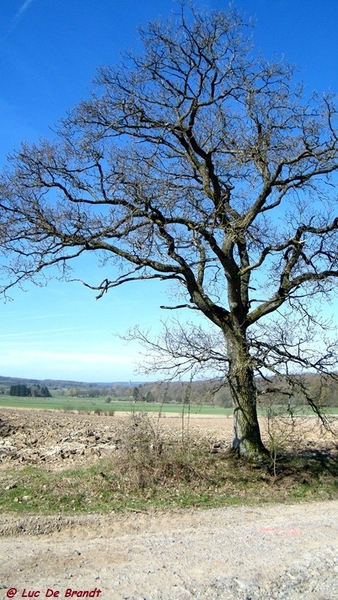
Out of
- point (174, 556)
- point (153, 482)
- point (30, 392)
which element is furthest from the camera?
point (30, 392)

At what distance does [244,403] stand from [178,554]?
18.7ft

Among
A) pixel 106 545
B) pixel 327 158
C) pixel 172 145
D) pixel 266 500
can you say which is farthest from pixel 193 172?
pixel 106 545

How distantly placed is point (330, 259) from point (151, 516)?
740 cm

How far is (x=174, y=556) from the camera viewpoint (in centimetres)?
637

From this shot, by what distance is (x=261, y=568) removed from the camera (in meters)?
6.06

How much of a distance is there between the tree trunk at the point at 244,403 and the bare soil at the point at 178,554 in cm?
229

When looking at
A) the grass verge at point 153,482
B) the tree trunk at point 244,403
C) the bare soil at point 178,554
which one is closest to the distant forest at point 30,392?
the grass verge at point 153,482

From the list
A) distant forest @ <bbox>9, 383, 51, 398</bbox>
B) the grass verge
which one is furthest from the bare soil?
distant forest @ <bbox>9, 383, 51, 398</bbox>

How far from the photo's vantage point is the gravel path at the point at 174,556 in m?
5.38

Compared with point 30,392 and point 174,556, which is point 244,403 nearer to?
point 174,556

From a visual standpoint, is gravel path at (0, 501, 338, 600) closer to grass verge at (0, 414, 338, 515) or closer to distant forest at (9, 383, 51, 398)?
grass verge at (0, 414, 338, 515)

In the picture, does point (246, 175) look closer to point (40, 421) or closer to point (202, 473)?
point (202, 473)

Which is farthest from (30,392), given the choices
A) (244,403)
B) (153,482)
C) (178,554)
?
(178,554)

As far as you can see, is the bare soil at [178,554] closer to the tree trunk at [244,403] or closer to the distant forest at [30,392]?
the tree trunk at [244,403]
